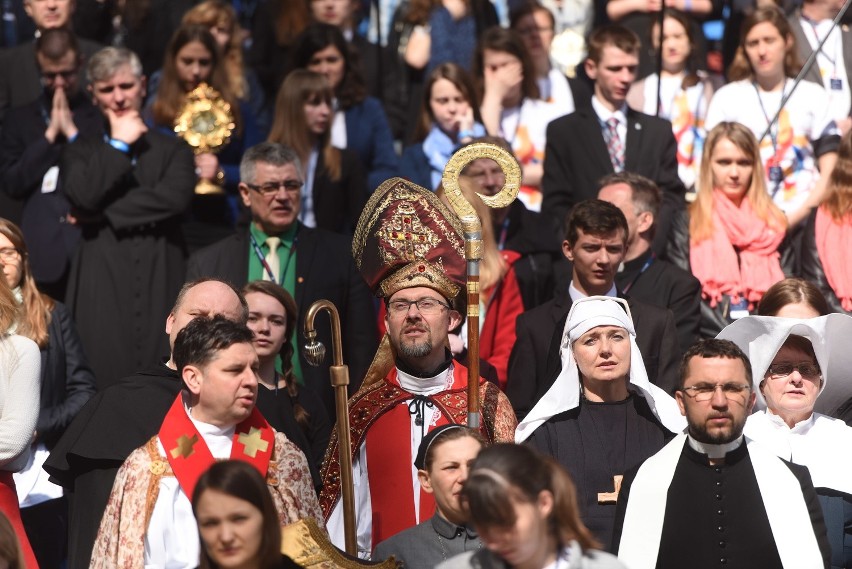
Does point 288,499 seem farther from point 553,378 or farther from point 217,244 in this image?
point 217,244

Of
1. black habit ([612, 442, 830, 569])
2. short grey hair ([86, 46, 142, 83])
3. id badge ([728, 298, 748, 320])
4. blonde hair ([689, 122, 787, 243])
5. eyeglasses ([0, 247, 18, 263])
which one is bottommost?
black habit ([612, 442, 830, 569])

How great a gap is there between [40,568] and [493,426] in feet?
8.33

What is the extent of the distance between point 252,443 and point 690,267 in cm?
411

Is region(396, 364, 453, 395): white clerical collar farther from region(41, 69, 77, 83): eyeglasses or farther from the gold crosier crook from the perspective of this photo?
region(41, 69, 77, 83): eyeglasses

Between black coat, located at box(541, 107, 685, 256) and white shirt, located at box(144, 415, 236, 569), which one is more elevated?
black coat, located at box(541, 107, 685, 256)

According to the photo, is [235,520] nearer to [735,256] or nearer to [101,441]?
[101,441]

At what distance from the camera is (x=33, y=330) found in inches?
355

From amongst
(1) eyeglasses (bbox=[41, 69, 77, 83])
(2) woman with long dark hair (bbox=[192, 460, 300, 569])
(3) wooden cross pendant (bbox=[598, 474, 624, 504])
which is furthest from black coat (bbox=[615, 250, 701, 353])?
(2) woman with long dark hair (bbox=[192, 460, 300, 569])

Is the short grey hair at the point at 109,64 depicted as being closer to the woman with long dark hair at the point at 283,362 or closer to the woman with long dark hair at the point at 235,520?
the woman with long dark hair at the point at 283,362

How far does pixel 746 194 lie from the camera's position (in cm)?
1057

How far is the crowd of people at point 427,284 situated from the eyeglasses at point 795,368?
0.03 ft

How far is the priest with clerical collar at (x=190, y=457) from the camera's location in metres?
6.84

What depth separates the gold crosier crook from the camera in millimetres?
7750

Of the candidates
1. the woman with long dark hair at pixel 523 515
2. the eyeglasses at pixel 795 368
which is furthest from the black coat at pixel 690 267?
the woman with long dark hair at pixel 523 515
